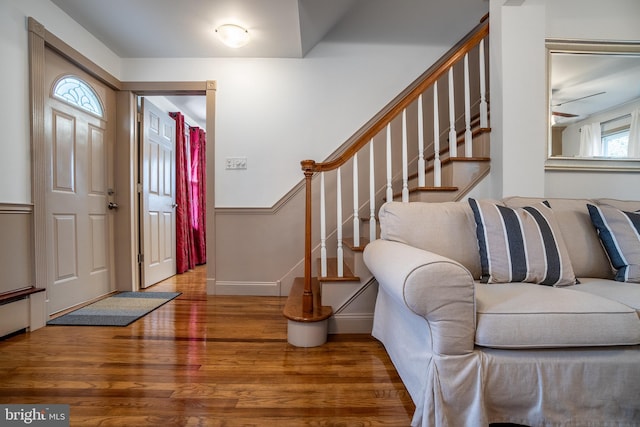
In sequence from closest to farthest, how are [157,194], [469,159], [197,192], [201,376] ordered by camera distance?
[201,376], [469,159], [157,194], [197,192]

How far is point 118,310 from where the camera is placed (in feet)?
6.98

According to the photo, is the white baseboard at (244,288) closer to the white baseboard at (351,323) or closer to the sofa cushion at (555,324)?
the white baseboard at (351,323)

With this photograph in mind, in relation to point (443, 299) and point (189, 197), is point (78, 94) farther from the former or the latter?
point (443, 299)

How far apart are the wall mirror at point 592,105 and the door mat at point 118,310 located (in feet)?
10.7

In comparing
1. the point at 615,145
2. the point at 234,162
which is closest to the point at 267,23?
the point at 234,162

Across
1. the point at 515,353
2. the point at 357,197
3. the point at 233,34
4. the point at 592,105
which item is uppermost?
the point at 233,34

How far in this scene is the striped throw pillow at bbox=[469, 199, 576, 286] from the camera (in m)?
1.22

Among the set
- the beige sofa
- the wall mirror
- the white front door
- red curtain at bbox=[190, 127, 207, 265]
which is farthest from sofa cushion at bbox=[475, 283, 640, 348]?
red curtain at bbox=[190, 127, 207, 265]

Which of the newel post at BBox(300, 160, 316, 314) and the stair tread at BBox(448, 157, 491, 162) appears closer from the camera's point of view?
the newel post at BBox(300, 160, 316, 314)

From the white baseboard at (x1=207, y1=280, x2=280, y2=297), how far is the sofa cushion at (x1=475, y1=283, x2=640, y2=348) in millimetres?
1953

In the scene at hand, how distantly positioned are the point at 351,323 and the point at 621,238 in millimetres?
1423

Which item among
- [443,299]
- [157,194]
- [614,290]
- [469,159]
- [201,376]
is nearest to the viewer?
[443,299]

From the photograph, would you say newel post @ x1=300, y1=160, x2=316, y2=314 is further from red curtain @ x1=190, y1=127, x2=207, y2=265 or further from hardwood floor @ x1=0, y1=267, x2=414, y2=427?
red curtain @ x1=190, y1=127, x2=207, y2=265

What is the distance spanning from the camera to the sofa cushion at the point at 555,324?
36.0 inches
